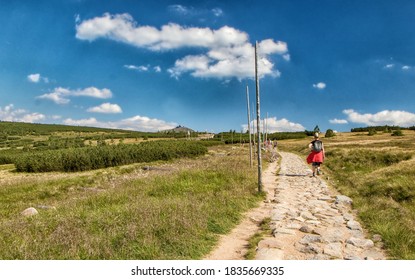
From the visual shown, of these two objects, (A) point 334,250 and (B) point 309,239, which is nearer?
(A) point 334,250

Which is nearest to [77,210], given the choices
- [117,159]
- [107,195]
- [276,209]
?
[107,195]

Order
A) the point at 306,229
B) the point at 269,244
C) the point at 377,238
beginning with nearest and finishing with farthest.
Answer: the point at 269,244, the point at 377,238, the point at 306,229

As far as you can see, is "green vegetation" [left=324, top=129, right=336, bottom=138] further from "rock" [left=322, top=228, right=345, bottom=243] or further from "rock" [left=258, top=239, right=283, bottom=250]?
"rock" [left=258, top=239, right=283, bottom=250]

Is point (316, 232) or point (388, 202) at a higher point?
point (388, 202)

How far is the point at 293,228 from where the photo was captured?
729cm

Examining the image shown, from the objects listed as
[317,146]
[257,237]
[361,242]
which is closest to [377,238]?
[361,242]

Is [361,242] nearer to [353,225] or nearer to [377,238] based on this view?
[377,238]

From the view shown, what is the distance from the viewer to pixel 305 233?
6.96 metres

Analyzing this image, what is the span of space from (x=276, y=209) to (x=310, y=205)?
1286mm

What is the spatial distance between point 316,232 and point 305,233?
0.24 metres

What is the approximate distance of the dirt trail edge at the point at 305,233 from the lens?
227 inches

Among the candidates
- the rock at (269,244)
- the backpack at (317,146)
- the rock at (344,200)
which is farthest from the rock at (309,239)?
the backpack at (317,146)

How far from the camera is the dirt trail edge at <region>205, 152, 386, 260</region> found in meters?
5.75
